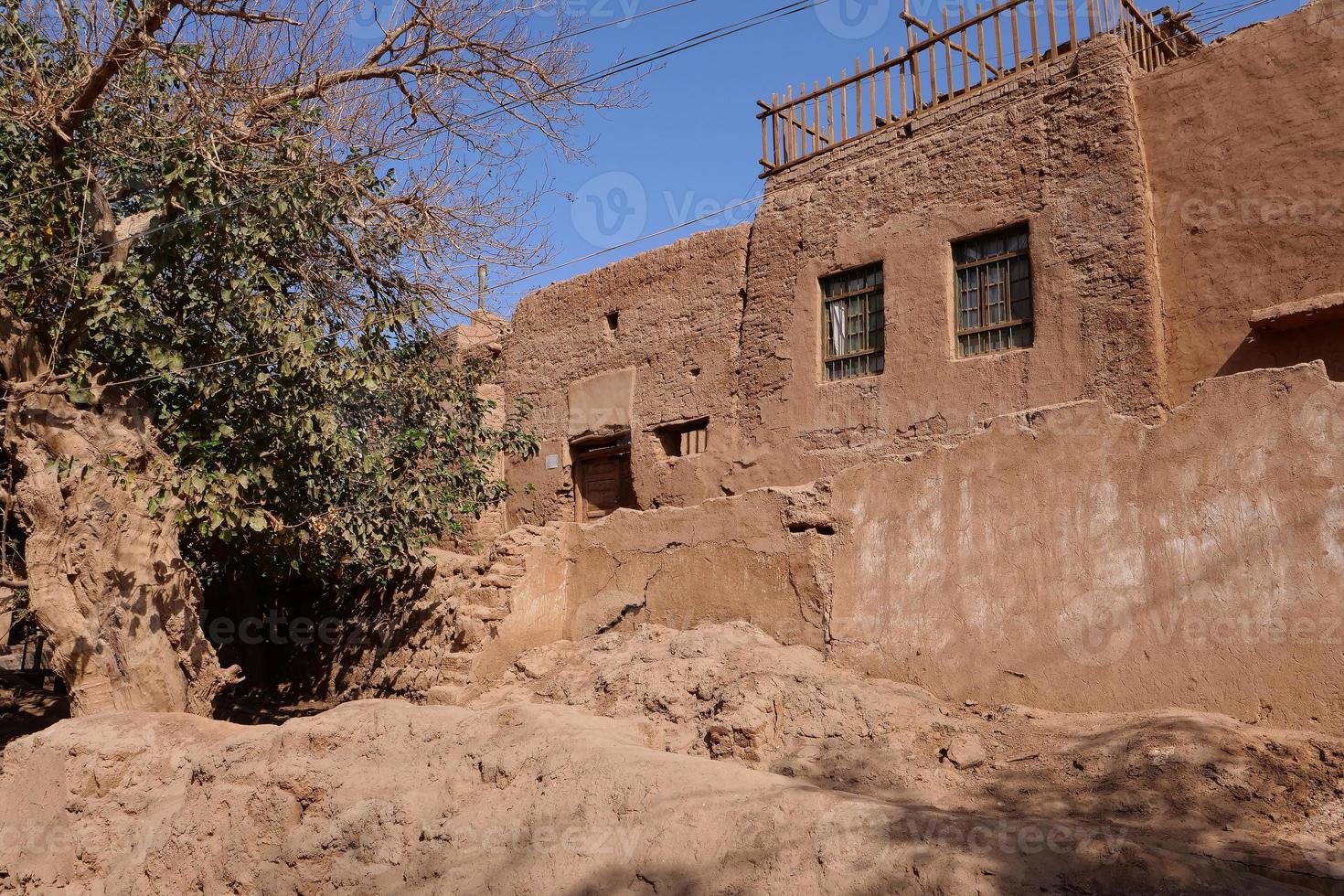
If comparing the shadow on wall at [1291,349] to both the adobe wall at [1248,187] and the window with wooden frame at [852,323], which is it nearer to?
the adobe wall at [1248,187]

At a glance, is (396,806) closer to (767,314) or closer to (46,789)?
(46,789)

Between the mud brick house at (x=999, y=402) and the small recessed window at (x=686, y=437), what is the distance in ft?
0.12

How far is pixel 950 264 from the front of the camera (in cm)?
1023

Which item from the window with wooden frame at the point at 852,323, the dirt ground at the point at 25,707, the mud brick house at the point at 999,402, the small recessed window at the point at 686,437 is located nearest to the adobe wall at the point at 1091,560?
the mud brick house at the point at 999,402

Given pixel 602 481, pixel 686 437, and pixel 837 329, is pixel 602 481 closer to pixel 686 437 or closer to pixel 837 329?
pixel 686 437

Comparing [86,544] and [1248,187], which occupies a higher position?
[1248,187]

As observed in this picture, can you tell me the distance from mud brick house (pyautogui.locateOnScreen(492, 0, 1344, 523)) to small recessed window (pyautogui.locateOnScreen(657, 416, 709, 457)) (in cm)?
4

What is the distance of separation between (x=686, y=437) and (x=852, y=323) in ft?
7.98

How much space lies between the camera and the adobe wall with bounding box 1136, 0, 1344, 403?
836 cm

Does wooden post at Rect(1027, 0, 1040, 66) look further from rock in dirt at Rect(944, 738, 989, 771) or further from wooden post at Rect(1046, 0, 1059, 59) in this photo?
rock in dirt at Rect(944, 738, 989, 771)

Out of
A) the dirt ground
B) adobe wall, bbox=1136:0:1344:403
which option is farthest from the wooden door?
adobe wall, bbox=1136:0:1344:403

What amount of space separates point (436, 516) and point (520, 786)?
494 centimetres

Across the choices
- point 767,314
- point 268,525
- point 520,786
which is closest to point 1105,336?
point 767,314

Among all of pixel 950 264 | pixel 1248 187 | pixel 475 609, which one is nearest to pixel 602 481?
pixel 475 609
